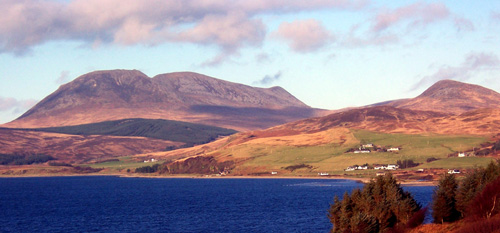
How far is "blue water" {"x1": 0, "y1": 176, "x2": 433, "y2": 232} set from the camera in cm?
10119

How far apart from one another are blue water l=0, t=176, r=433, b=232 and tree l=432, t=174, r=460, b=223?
4589 millimetres

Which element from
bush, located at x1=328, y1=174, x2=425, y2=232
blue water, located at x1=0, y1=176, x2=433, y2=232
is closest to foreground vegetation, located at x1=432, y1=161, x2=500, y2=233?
bush, located at x1=328, y1=174, x2=425, y2=232

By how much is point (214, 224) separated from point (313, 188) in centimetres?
7678

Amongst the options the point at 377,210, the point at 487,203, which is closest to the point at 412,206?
the point at 377,210

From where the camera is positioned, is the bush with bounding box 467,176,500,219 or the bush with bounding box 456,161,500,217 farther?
the bush with bounding box 456,161,500,217

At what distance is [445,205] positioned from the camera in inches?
2721

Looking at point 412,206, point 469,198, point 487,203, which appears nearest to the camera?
point 487,203

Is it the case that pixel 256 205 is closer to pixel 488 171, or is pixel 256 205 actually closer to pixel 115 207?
pixel 115 207

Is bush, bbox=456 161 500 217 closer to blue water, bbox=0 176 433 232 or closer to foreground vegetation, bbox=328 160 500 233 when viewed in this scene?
foreground vegetation, bbox=328 160 500 233

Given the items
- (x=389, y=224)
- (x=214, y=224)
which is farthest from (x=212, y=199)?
(x=389, y=224)

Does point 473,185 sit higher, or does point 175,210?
point 473,185

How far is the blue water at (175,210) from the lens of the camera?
101188 mm

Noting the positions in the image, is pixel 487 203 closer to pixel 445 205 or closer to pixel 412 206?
pixel 445 205

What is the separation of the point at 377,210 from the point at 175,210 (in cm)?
6516
